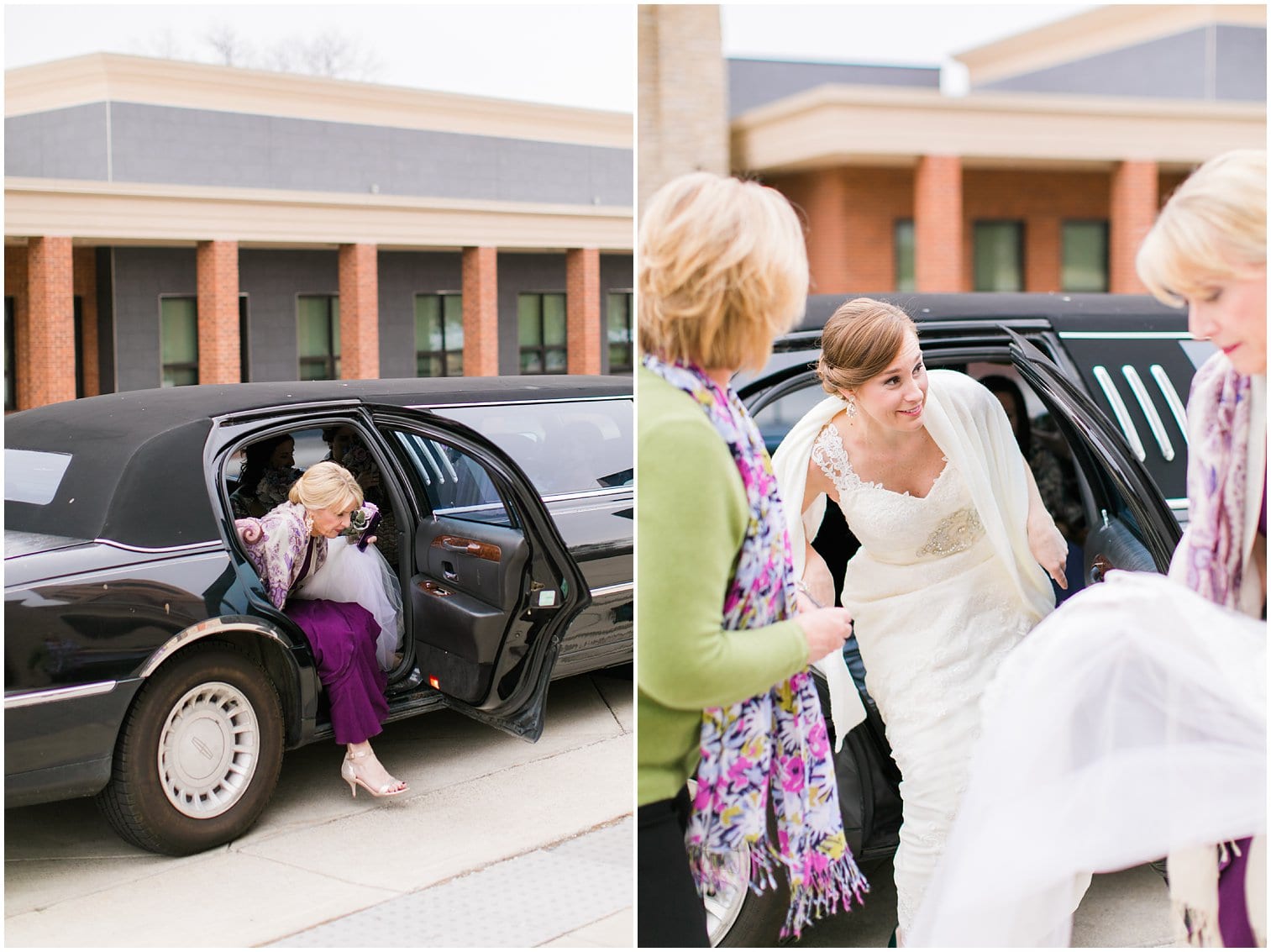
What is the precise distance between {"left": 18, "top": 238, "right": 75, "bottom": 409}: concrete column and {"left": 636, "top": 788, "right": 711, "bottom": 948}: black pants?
185 centimetres

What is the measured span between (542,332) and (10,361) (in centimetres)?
135

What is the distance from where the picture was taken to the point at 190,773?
3.17 meters

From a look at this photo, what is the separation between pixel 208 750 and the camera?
3.22 meters

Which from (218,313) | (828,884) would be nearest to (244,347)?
(218,313)

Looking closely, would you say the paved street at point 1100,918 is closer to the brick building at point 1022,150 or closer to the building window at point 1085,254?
the brick building at point 1022,150

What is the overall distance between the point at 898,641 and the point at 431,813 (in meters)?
1.35

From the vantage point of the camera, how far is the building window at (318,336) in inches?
127

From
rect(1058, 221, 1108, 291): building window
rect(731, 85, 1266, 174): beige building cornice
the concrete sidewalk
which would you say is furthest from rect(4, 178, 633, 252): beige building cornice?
rect(1058, 221, 1108, 291): building window

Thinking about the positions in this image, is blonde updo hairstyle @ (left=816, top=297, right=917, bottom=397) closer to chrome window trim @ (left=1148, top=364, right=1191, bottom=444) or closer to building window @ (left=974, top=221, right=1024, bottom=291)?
chrome window trim @ (left=1148, top=364, right=1191, bottom=444)

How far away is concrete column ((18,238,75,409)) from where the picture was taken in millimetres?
2938

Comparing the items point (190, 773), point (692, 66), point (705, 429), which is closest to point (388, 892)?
point (190, 773)

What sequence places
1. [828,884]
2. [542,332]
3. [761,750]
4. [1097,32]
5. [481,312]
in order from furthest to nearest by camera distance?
1. [1097,32]
2. [542,332]
3. [481,312]
4. [828,884]
5. [761,750]

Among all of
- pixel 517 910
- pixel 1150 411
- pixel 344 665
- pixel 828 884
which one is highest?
pixel 1150 411

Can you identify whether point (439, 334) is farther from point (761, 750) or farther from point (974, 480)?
point (761, 750)
